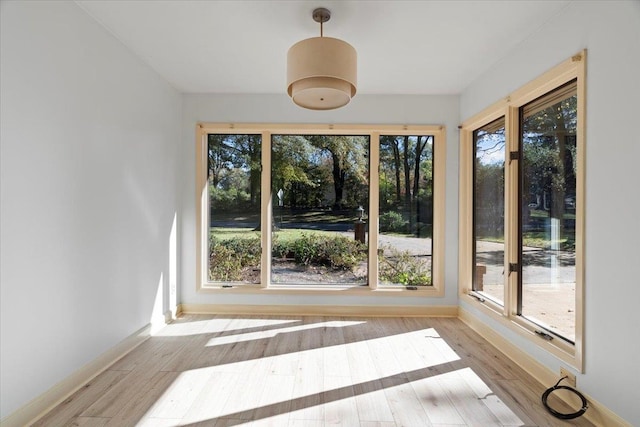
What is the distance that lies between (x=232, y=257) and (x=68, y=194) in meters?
2.10

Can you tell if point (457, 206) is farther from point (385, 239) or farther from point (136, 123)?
point (136, 123)

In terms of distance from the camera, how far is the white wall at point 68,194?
188 centimetres

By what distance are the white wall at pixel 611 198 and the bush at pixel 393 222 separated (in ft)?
6.94

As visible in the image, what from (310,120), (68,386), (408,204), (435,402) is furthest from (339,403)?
(310,120)

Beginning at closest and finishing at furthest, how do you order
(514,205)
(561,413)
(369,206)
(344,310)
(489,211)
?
(561,413)
(514,205)
(489,211)
(344,310)
(369,206)

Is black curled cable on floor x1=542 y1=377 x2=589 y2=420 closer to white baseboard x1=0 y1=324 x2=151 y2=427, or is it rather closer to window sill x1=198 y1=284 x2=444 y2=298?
window sill x1=198 y1=284 x2=444 y2=298

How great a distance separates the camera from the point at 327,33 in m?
2.65

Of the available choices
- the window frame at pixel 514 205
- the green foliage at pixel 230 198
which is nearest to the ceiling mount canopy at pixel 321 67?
the window frame at pixel 514 205

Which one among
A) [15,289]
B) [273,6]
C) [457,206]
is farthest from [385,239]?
[15,289]

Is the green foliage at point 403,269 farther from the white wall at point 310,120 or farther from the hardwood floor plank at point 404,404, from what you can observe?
the hardwood floor plank at point 404,404

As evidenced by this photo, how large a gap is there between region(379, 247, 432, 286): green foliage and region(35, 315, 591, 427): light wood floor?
69 cm

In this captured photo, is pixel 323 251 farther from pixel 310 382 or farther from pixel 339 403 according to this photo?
pixel 339 403

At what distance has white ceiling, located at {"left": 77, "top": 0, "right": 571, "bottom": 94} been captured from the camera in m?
2.32

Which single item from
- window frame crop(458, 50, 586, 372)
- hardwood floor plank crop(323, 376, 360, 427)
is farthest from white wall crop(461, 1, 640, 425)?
hardwood floor plank crop(323, 376, 360, 427)
